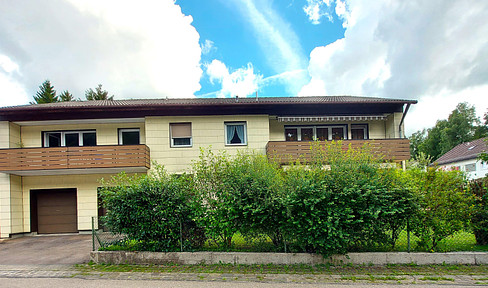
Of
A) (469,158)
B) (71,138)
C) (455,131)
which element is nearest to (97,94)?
(71,138)

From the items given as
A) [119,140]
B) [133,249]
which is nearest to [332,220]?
[133,249]

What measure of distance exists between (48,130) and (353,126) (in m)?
16.6

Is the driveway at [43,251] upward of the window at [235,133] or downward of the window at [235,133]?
downward

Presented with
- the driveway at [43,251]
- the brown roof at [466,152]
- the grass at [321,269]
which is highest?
the brown roof at [466,152]

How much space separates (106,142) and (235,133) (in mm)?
6803

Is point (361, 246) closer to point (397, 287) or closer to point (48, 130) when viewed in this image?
point (397, 287)

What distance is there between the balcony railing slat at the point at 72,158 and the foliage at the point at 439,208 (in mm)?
11078

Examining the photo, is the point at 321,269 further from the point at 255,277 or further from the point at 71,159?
the point at 71,159

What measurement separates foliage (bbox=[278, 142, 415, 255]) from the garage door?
1242cm

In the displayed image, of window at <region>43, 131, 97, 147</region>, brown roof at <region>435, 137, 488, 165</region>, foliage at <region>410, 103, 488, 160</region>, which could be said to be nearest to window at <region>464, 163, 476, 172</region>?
brown roof at <region>435, 137, 488, 165</region>

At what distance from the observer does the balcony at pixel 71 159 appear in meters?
12.9

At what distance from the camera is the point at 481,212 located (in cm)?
752

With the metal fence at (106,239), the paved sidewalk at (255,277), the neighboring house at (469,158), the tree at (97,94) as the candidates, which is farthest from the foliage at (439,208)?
the tree at (97,94)

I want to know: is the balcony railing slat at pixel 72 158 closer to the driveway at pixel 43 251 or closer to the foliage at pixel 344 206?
the driveway at pixel 43 251
